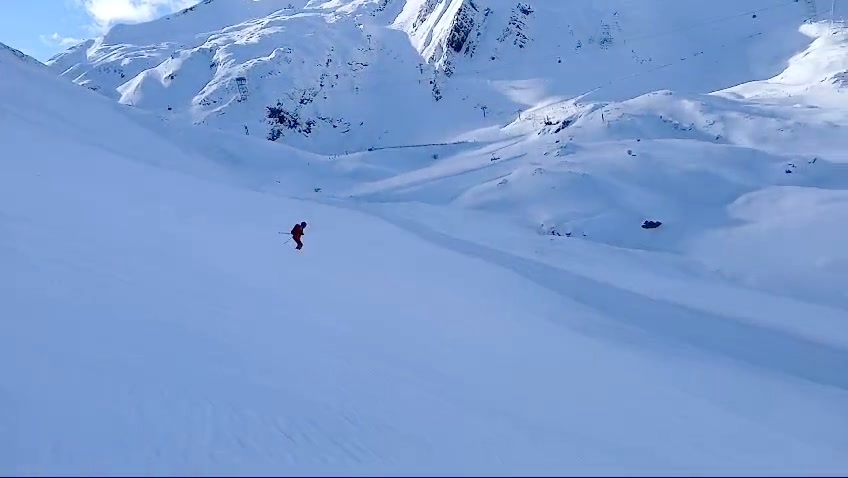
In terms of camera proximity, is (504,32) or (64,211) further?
(504,32)

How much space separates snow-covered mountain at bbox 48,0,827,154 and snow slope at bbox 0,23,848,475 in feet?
101

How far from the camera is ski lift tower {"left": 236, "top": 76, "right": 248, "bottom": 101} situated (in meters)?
65.0

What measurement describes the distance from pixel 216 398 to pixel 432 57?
64.0 meters

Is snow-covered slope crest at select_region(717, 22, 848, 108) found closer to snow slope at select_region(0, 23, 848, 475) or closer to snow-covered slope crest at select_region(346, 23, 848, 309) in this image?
snow-covered slope crest at select_region(346, 23, 848, 309)

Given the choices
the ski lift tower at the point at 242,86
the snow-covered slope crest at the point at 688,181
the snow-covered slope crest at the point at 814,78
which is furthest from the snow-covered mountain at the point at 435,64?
the snow-covered slope crest at the point at 688,181

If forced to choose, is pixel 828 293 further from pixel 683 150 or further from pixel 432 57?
pixel 432 57

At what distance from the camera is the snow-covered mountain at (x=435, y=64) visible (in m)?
50.6

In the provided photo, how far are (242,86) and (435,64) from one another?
19.6 metres

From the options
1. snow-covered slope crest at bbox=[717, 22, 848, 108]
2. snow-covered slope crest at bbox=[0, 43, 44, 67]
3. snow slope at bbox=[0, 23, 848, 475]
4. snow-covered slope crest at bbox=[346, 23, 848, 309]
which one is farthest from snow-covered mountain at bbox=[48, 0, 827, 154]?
snow slope at bbox=[0, 23, 848, 475]

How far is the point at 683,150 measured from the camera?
24.7 m

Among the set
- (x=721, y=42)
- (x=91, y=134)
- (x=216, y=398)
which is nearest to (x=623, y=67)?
(x=721, y=42)

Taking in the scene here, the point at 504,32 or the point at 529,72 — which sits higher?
the point at 504,32

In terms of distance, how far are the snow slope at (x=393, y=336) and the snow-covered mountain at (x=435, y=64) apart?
30.8m

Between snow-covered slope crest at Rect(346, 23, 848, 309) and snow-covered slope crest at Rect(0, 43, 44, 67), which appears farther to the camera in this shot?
snow-covered slope crest at Rect(0, 43, 44, 67)
